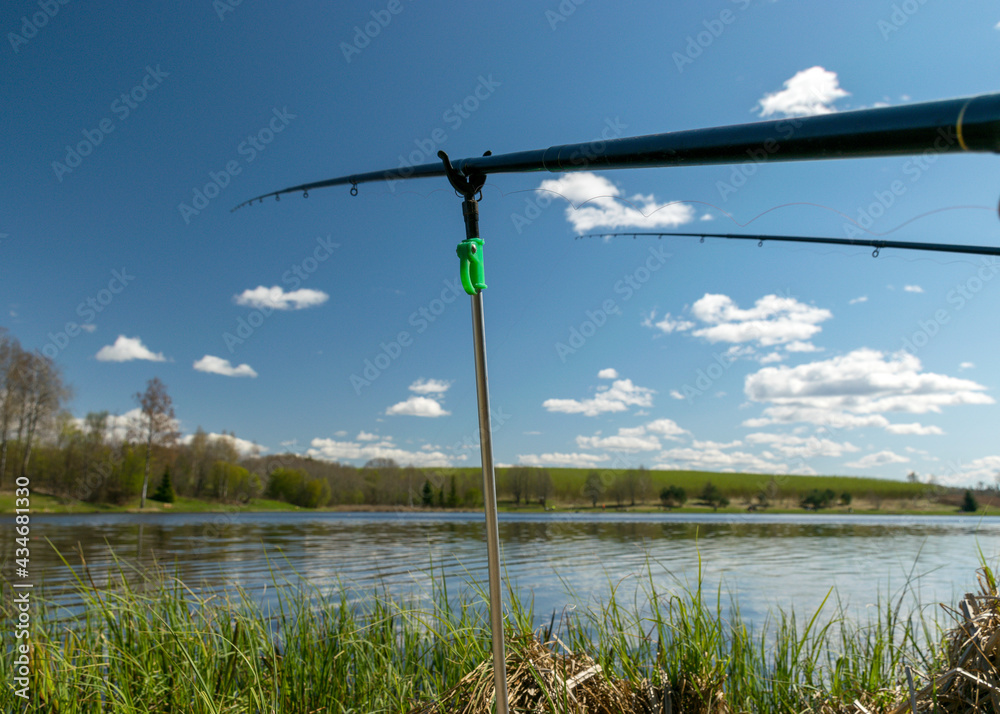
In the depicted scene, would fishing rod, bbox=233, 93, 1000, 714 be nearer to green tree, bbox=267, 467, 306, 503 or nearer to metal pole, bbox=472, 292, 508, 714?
metal pole, bbox=472, 292, 508, 714

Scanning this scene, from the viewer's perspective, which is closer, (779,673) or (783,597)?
(779,673)

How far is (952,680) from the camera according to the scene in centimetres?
221

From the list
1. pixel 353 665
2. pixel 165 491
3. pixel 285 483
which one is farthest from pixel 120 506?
pixel 353 665

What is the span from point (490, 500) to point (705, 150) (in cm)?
100

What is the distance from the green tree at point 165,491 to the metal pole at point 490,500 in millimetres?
63188

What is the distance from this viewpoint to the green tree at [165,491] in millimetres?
56375

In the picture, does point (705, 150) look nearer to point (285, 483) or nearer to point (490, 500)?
point (490, 500)

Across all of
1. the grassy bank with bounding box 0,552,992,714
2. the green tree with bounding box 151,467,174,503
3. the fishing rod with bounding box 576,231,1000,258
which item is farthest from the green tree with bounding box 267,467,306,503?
the fishing rod with bounding box 576,231,1000,258

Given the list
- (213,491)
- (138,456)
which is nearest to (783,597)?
(138,456)

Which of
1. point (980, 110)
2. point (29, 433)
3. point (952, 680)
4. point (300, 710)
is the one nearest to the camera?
point (980, 110)

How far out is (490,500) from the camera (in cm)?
158

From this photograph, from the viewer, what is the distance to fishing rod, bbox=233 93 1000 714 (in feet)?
2.65

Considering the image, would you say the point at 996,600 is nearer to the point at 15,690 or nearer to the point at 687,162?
A: the point at 687,162

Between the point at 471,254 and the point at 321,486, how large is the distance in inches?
3270
